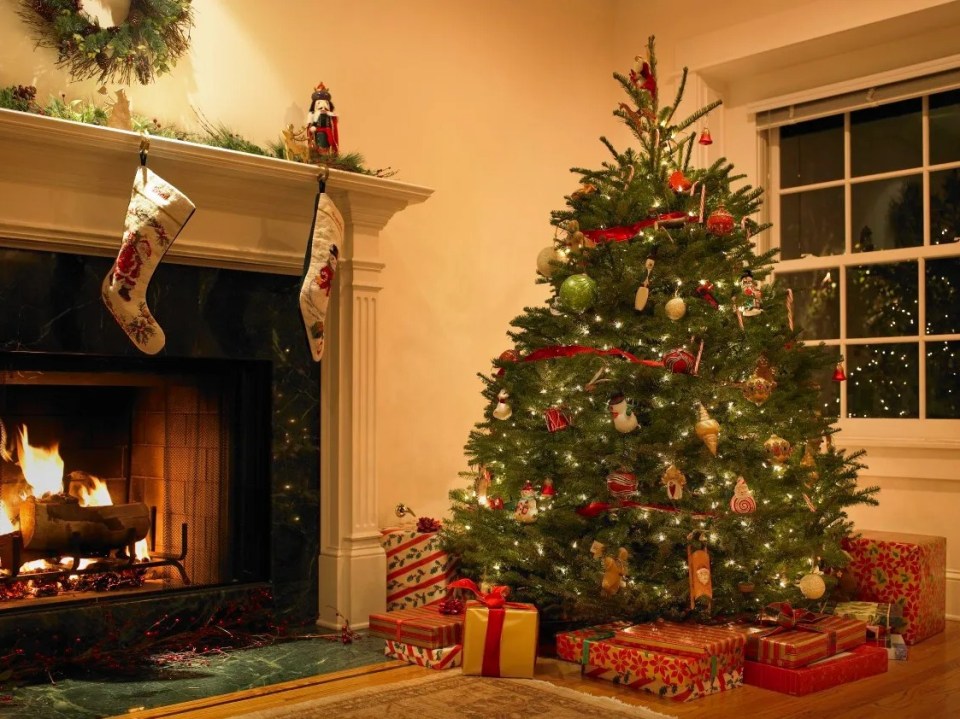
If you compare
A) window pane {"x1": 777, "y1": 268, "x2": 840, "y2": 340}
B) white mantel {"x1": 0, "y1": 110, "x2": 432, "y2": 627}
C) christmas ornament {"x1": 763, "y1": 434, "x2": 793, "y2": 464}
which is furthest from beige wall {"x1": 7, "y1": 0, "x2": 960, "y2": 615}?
christmas ornament {"x1": 763, "y1": 434, "x2": 793, "y2": 464}

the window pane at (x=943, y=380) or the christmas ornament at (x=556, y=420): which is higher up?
the window pane at (x=943, y=380)

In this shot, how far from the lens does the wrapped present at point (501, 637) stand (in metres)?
3.04

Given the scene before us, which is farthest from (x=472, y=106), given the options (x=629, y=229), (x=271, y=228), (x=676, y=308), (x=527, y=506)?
(x=527, y=506)

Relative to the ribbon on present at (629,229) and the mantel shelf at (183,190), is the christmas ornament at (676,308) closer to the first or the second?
the ribbon on present at (629,229)

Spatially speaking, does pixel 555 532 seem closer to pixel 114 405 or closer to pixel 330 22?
pixel 114 405

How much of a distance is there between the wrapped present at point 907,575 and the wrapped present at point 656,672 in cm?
93

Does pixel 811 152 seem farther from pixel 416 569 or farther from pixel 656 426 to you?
pixel 416 569

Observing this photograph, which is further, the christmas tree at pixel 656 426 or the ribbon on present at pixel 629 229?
the ribbon on present at pixel 629 229

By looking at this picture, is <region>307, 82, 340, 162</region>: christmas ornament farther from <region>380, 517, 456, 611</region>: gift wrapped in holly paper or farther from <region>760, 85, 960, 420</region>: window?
<region>760, 85, 960, 420</region>: window

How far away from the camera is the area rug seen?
2.68 metres

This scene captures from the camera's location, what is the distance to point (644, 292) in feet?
10.5

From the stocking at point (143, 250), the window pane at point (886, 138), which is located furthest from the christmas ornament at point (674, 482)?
the window pane at point (886, 138)

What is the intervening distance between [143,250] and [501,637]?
1.58 m

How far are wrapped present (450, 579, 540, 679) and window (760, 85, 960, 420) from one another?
7.43 feet
